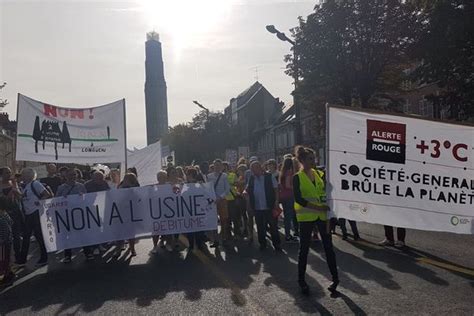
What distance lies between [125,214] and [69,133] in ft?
13.8

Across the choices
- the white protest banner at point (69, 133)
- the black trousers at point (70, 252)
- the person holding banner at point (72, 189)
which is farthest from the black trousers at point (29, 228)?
the white protest banner at point (69, 133)

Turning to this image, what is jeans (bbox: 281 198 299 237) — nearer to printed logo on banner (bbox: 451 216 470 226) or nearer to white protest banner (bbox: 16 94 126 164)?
white protest banner (bbox: 16 94 126 164)

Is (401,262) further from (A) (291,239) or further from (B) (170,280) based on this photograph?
(A) (291,239)

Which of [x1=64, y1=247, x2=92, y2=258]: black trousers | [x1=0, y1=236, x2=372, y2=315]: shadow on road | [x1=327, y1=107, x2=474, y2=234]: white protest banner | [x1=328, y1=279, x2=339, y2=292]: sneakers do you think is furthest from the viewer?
[x1=64, y1=247, x2=92, y2=258]: black trousers

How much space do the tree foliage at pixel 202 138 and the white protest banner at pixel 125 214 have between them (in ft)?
159

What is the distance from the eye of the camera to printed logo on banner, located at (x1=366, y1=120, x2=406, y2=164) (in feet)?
23.6

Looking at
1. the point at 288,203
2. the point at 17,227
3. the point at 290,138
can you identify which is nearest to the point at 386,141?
the point at 288,203

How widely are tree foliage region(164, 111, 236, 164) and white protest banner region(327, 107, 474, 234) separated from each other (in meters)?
52.3

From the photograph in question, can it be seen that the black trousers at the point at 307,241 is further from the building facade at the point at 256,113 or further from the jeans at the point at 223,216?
the building facade at the point at 256,113

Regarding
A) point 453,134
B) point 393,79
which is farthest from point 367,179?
point 393,79

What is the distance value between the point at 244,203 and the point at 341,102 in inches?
974

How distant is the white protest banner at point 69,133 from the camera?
12906 millimetres

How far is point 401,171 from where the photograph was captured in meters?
7.34

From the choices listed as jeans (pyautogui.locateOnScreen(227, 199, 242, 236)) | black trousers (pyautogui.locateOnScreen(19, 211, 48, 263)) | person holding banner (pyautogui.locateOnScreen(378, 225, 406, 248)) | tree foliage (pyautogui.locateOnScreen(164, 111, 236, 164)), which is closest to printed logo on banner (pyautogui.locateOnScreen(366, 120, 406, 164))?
person holding banner (pyautogui.locateOnScreen(378, 225, 406, 248))
